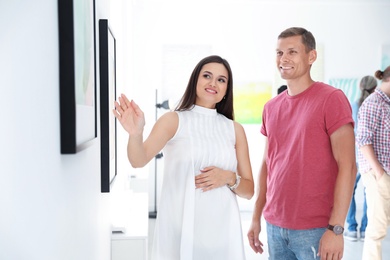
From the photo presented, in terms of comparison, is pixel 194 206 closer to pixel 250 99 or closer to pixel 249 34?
pixel 250 99

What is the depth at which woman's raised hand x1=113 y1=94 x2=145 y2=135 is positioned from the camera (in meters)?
1.37

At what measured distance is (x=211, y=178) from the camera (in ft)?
5.09

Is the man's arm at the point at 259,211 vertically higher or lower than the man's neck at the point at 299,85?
lower

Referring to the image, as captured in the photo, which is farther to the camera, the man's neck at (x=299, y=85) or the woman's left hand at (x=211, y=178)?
the man's neck at (x=299, y=85)

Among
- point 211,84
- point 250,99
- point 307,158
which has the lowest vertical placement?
point 250,99

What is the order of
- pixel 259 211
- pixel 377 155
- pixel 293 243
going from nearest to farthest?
1. pixel 293 243
2. pixel 259 211
3. pixel 377 155

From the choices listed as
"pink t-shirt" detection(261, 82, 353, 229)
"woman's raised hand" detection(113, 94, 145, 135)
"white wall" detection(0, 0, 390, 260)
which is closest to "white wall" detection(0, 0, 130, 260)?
"white wall" detection(0, 0, 390, 260)

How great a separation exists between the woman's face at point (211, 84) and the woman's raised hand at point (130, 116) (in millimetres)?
385

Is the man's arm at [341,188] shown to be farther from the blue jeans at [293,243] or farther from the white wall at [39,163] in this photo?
the white wall at [39,163]

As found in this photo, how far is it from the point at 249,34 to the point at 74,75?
467 centimetres

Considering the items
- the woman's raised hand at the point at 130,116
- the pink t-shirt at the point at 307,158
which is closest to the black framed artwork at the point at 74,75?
the woman's raised hand at the point at 130,116

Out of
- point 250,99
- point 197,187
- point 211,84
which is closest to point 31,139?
point 197,187

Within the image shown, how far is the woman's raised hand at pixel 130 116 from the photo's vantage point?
1.37m

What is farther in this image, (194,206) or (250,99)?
(250,99)
